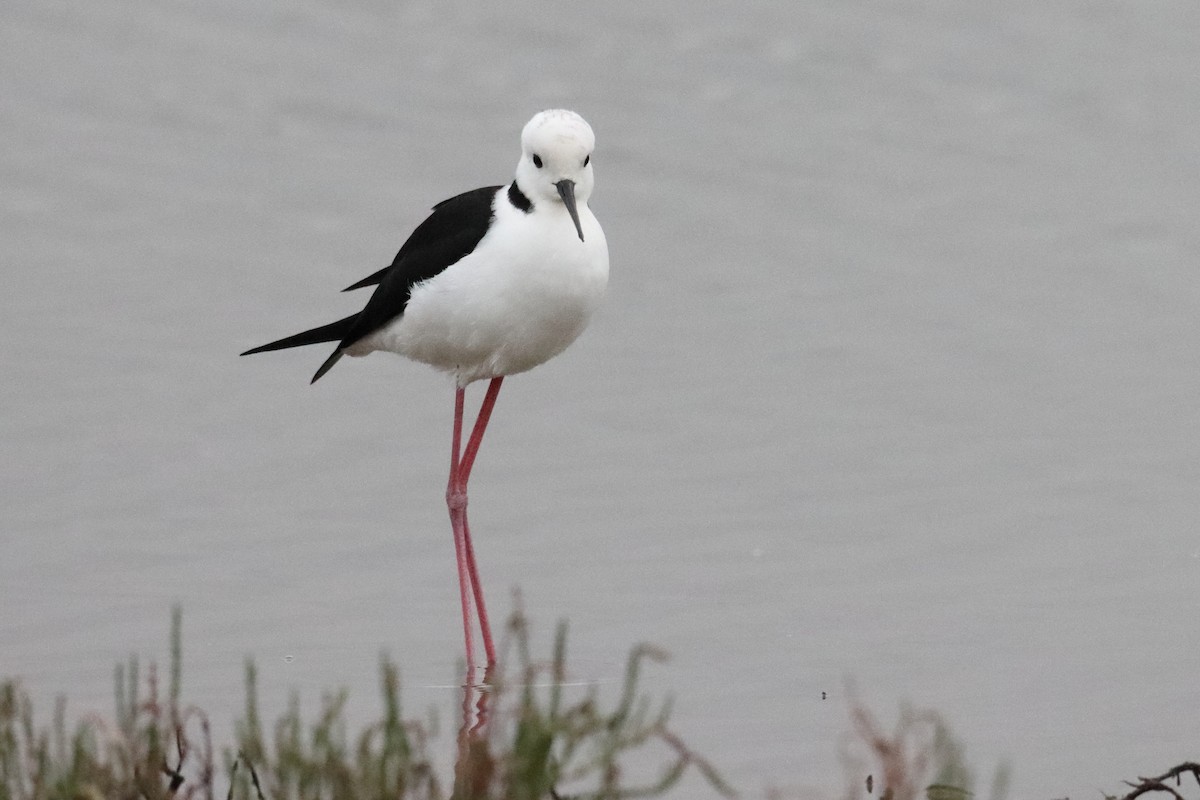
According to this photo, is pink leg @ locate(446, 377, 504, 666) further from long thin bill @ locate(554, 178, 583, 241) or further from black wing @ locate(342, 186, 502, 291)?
long thin bill @ locate(554, 178, 583, 241)

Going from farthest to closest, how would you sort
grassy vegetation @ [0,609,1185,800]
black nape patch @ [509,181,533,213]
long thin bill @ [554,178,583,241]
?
1. black nape patch @ [509,181,533,213]
2. long thin bill @ [554,178,583,241]
3. grassy vegetation @ [0,609,1185,800]

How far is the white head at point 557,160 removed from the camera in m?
6.09

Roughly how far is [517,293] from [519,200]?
0.28 m

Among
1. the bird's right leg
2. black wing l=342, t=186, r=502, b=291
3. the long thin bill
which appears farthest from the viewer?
the bird's right leg

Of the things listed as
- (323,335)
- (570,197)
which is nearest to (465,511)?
(323,335)

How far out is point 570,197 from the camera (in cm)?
611

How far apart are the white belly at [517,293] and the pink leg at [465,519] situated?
54 centimetres

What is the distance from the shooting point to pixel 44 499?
8312 millimetres

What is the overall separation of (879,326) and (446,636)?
376 cm

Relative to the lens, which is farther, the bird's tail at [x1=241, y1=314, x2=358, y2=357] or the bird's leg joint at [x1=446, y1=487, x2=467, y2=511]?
the bird's leg joint at [x1=446, y1=487, x2=467, y2=511]

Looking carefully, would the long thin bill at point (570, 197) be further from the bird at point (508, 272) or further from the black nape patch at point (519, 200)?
the black nape patch at point (519, 200)

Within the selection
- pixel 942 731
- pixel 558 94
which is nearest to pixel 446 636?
pixel 942 731

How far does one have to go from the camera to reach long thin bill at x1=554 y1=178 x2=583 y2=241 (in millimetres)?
6043

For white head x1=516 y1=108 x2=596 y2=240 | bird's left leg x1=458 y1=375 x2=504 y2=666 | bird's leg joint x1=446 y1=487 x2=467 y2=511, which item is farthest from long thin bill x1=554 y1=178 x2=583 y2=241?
bird's leg joint x1=446 y1=487 x2=467 y2=511
